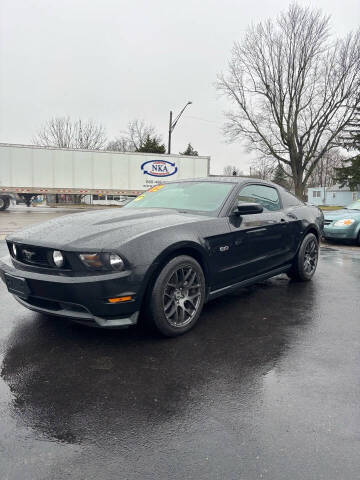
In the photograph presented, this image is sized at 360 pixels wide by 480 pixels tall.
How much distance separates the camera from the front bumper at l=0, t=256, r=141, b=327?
2709mm

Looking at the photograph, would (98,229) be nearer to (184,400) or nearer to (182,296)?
(182,296)

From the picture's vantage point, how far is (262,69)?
26344 millimetres

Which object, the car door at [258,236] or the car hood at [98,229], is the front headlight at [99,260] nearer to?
the car hood at [98,229]

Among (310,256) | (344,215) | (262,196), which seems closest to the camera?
(262,196)

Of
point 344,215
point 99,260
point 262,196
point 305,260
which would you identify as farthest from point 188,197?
point 344,215

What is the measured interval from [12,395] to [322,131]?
2860cm

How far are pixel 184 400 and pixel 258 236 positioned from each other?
225 centimetres

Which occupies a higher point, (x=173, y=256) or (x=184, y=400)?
(x=173, y=256)

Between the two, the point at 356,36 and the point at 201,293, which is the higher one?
the point at 356,36

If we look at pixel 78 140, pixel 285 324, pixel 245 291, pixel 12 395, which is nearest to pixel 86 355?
pixel 12 395

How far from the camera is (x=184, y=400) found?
2285 mm

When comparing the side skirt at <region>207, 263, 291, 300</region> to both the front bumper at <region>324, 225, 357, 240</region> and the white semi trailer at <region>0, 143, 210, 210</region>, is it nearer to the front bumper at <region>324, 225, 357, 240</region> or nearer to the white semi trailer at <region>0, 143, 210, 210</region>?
the front bumper at <region>324, 225, 357, 240</region>

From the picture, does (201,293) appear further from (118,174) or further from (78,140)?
(78,140)

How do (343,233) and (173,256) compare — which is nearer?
(173,256)
